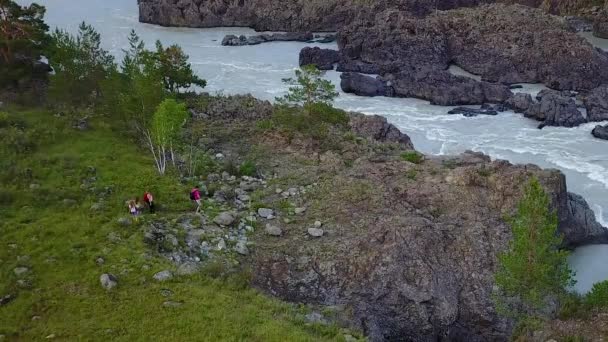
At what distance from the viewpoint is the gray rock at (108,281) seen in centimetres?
2122

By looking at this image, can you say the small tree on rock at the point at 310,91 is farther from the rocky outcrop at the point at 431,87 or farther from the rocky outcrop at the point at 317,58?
the rocky outcrop at the point at 317,58

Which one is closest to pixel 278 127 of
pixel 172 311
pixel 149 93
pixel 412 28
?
pixel 149 93

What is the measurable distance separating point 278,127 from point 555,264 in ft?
74.1

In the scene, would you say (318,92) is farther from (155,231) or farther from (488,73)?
(488,73)

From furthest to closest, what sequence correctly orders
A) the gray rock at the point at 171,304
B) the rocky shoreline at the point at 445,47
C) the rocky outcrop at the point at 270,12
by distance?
the rocky outcrop at the point at 270,12
the rocky shoreline at the point at 445,47
the gray rock at the point at 171,304

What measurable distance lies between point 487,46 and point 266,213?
55.9 meters

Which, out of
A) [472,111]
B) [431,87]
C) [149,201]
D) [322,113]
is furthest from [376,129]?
[149,201]

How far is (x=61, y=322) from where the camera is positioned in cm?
1934

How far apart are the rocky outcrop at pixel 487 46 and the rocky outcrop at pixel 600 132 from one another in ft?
53.1

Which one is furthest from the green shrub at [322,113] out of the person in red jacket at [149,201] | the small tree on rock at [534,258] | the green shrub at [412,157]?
the small tree on rock at [534,258]

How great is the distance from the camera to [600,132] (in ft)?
168

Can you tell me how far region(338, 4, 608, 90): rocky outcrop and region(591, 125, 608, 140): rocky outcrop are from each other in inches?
637

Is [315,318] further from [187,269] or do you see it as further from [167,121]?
[167,121]

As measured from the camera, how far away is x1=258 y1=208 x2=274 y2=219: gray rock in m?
28.7
